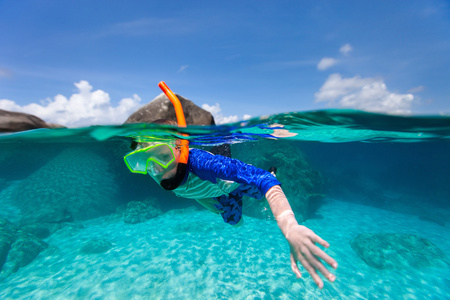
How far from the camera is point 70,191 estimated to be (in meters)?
15.3

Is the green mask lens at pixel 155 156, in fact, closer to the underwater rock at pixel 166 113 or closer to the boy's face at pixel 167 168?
the boy's face at pixel 167 168

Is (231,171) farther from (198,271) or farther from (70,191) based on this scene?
(70,191)

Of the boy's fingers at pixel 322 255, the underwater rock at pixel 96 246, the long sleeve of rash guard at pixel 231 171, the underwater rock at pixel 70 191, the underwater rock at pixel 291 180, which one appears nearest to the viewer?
the boy's fingers at pixel 322 255

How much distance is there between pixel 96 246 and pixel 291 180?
1256 centimetres

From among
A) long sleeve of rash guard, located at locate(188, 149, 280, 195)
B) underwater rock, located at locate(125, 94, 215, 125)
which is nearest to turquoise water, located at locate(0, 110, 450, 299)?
underwater rock, located at locate(125, 94, 215, 125)

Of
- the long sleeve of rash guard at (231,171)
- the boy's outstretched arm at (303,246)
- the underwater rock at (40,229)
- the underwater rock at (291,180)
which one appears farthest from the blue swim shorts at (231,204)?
the underwater rock at (40,229)

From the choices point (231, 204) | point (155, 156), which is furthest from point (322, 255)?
point (231, 204)

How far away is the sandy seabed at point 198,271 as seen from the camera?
674cm

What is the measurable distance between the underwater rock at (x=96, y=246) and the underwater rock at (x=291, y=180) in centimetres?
858

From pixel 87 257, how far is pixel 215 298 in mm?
6989

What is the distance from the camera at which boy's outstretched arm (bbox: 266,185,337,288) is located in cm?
145

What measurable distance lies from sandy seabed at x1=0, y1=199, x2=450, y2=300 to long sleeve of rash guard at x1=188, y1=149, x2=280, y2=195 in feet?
19.2

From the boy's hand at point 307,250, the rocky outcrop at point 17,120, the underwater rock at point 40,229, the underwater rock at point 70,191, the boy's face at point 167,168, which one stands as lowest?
the underwater rock at point 40,229

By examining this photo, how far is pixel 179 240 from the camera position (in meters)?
10.1
